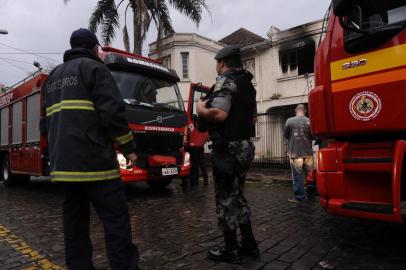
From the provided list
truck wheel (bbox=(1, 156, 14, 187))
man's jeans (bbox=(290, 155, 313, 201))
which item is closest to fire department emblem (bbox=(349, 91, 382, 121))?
man's jeans (bbox=(290, 155, 313, 201))

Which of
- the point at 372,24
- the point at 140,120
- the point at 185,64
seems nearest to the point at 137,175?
the point at 140,120

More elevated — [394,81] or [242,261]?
[394,81]

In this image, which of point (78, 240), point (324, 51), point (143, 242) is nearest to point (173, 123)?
point (143, 242)

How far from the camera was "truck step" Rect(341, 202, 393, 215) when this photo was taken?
3.04m

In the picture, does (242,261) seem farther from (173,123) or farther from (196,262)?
(173,123)

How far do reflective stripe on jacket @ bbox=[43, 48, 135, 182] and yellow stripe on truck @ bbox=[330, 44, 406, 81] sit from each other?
2.08 m

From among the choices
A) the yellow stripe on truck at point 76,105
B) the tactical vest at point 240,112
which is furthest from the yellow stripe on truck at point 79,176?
the tactical vest at point 240,112

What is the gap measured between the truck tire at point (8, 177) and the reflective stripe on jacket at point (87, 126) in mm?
8770

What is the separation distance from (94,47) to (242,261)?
2.29 metres

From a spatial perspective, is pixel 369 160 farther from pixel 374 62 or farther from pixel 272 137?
pixel 272 137

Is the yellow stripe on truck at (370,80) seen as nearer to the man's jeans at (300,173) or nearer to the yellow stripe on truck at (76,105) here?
the yellow stripe on truck at (76,105)

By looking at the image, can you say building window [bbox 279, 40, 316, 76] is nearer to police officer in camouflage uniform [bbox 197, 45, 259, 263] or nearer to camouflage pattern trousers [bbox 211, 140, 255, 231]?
police officer in camouflage uniform [bbox 197, 45, 259, 263]

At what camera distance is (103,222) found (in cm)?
264

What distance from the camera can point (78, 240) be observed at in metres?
→ 2.74
